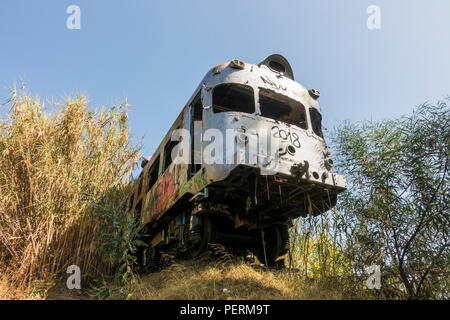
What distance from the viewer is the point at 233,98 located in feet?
19.1

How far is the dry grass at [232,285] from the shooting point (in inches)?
152

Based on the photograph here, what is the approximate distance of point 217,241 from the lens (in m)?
5.36

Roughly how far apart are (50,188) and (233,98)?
3.52 m

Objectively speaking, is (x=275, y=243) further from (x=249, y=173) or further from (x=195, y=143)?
(x=195, y=143)

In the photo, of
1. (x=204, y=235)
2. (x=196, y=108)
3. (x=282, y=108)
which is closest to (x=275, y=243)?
(x=204, y=235)

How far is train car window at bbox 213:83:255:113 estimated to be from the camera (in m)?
5.34

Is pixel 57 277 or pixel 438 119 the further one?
pixel 57 277

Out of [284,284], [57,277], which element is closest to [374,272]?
[284,284]

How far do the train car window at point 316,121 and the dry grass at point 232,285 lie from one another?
2532 millimetres

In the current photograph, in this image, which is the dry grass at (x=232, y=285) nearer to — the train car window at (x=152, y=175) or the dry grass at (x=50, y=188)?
the dry grass at (x=50, y=188)

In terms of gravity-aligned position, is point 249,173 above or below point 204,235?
above

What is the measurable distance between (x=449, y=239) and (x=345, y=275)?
148 cm
